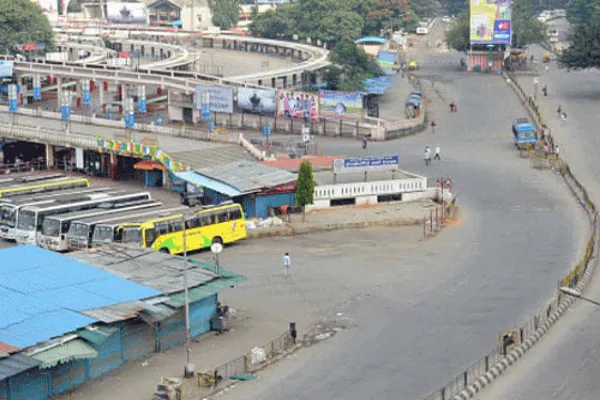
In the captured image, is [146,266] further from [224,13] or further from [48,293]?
[224,13]

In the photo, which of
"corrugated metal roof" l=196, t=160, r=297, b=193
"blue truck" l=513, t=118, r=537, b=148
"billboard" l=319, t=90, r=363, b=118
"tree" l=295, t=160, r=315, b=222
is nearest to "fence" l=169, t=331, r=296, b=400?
"tree" l=295, t=160, r=315, b=222

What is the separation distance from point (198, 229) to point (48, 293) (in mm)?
13908

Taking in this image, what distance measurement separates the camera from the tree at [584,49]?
9044 cm

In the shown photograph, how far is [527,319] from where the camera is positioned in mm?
38250

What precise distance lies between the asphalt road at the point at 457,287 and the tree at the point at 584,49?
18.8 metres

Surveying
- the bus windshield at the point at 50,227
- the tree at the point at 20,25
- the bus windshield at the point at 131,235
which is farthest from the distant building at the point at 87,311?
the tree at the point at 20,25

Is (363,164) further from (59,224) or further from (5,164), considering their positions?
(5,164)

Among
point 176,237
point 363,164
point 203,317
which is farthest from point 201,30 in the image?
point 203,317

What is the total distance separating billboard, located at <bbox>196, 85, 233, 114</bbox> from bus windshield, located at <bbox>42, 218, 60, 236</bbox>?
103 ft

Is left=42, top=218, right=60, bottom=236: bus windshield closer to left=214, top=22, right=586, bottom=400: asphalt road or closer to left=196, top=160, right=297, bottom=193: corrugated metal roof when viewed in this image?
left=196, top=160, right=297, bottom=193: corrugated metal roof

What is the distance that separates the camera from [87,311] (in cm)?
3356

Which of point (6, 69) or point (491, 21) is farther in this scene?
point (491, 21)

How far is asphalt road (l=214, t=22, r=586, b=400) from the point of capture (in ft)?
108

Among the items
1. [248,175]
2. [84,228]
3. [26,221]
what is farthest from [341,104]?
[84,228]
